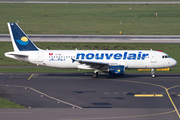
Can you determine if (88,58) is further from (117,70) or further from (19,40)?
(19,40)

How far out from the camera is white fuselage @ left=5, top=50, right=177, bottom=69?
4706cm


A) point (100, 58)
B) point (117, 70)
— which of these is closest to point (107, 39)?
point (100, 58)

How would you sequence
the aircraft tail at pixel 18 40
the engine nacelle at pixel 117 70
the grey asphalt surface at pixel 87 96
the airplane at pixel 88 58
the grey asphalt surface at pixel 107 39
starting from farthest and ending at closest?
the grey asphalt surface at pixel 107 39, the aircraft tail at pixel 18 40, the airplane at pixel 88 58, the engine nacelle at pixel 117 70, the grey asphalt surface at pixel 87 96

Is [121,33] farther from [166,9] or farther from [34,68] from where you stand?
[166,9]

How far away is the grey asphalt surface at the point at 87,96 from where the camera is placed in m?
29.2

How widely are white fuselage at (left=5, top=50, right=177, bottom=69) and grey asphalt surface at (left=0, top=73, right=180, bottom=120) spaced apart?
2.27m

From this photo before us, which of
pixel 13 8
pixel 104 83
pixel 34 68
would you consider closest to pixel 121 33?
pixel 34 68

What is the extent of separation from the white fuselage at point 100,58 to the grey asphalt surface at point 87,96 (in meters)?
2.27

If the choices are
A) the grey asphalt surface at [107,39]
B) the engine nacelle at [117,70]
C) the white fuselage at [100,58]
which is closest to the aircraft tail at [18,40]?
the white fuselage at [100,58]

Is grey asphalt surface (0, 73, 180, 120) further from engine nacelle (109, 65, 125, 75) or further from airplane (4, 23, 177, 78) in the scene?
airplane (4, 23, 177, 78)

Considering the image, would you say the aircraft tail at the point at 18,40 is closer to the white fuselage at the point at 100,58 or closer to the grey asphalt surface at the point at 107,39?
the white fuselage at the point at 100,58

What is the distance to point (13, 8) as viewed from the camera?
137000 mm

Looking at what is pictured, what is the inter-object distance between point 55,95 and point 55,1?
126043 millimetres

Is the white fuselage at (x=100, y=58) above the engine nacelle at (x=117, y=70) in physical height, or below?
above
